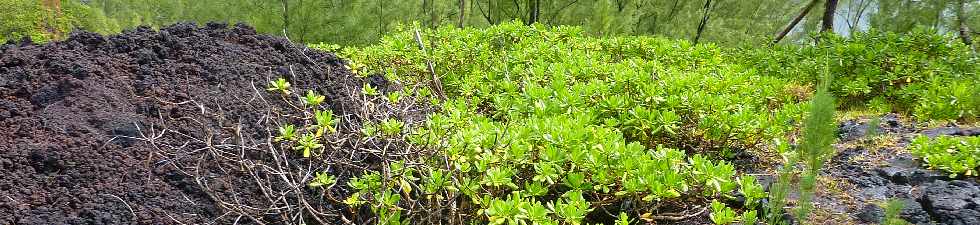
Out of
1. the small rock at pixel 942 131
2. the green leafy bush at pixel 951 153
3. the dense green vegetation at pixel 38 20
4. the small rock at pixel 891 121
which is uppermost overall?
the green leafy bush at pixel 951 153

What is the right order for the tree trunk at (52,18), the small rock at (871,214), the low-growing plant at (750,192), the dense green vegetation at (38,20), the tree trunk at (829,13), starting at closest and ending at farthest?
the low-growing plant at (750,192)
the small rock at (871,214)
the tree trunk at (829,13)
the dense green vegetation at (38,20)
the tree trunk at (52,18)

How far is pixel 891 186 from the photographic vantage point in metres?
2.95

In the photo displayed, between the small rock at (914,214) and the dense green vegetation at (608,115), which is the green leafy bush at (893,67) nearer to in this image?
the dense green vegetation at (608,115)

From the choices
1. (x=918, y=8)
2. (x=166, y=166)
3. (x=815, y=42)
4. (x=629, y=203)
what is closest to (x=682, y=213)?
(x=629, y=203)

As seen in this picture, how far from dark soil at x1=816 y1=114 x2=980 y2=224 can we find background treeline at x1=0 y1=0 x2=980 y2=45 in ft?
25.8

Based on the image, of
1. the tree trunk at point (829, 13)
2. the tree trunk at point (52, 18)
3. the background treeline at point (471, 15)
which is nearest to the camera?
the tree trunk at point (829, 13)

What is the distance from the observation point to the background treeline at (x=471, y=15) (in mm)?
12375

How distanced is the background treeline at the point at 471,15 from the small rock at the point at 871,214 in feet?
28.4

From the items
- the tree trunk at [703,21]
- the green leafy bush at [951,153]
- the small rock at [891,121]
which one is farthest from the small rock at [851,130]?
the tree trunk at [703,21]

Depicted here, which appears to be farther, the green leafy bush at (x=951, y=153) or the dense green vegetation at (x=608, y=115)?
the green leafy bush at (x=951, y=153)

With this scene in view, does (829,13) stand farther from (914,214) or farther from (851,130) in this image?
(914,214)

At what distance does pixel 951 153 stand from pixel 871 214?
696mm

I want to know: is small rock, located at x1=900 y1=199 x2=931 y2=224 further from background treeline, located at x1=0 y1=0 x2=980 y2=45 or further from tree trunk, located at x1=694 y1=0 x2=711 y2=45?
tree trunk, located at x1=694 y1=0 x2=711 y2=45

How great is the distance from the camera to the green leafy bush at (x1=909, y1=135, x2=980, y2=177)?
287 centimetres
